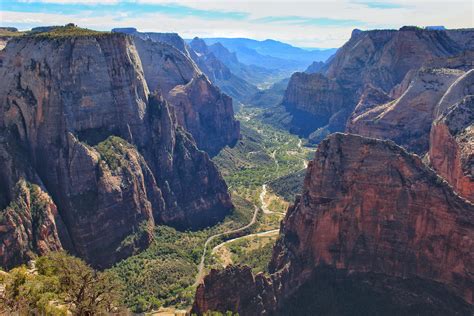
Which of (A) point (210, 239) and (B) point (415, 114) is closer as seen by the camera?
(A) point (210, 239)

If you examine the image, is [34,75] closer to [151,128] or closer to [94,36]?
[94,36]

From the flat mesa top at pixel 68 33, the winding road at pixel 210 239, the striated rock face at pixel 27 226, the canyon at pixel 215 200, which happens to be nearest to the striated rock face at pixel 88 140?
the canyon at pixel 215 200

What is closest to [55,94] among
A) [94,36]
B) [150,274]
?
[94,36]

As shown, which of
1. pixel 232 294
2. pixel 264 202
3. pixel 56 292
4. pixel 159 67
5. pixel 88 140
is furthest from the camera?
pixel 159 67

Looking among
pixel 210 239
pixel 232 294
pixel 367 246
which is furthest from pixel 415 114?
pixel 232 294

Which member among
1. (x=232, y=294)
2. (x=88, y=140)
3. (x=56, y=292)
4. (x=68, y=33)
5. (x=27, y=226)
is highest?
(x=68, y=33)

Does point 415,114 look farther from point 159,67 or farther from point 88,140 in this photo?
point 159,67

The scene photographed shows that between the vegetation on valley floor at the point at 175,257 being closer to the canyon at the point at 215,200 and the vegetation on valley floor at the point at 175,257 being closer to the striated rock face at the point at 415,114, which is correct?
the canyon at the point at 215,200
